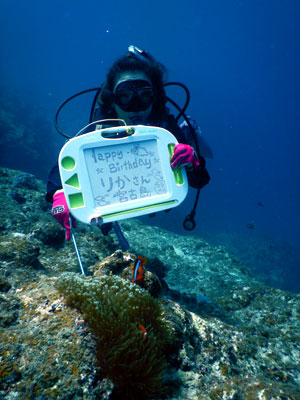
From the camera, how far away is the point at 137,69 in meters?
3.00

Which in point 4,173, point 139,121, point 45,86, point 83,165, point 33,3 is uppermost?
point 33,3

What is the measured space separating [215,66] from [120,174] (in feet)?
407

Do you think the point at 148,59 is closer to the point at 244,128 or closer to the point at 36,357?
the point at 36,357

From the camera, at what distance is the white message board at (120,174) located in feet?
6.21

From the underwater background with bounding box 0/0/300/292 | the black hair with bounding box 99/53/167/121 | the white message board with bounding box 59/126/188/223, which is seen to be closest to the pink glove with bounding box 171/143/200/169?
the white message board with bounding box 59/126/188/223

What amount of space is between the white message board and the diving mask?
0.88 meters

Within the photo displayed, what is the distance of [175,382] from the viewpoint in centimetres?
159

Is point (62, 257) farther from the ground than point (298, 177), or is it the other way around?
point (62, 257)

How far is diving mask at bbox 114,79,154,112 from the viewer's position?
2841 mm

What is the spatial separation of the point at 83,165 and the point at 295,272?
2031 cm

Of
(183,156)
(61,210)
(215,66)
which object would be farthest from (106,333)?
(215,66)

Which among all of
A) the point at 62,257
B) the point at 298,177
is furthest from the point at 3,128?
the point at 298,177

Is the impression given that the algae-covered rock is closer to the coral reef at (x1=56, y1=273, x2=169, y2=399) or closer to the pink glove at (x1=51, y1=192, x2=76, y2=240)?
the pink glove at (x1=51, y1=192, x2=76, y2=240)

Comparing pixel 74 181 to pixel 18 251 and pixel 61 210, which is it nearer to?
pixel 61 210
